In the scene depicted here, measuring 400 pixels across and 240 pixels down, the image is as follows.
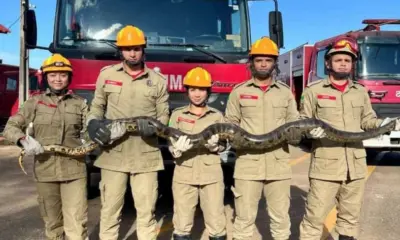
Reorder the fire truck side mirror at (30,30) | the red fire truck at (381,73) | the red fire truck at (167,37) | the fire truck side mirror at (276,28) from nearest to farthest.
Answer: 1. the red fire truck at (167,37)
2. the fire truck side mirror at (30,30)
3. the fire truck side mirror at (276,28)
4. the red fire truck at (381,73)

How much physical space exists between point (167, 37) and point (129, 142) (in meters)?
2.08

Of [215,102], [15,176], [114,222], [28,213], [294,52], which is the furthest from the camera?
[294,52]

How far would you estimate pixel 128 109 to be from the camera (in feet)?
13.3

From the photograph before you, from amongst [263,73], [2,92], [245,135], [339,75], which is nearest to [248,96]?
[263,73]

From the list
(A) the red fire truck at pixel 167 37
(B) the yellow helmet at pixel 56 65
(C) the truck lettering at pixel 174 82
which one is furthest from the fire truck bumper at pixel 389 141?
(B) the yellow helmet at pixel 56 65

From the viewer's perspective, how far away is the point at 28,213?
19.9ft

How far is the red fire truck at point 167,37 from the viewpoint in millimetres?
5375

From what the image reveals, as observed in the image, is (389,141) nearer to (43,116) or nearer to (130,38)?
(130,38)

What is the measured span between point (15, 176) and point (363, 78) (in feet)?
25.2

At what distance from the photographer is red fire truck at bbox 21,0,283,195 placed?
212 inches

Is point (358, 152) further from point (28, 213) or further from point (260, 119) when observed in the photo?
point (28, 213)

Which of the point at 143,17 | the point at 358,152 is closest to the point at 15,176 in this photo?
the point at 143,17

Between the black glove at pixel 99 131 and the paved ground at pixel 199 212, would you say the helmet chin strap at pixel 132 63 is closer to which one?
the black glove at pixel 99 131

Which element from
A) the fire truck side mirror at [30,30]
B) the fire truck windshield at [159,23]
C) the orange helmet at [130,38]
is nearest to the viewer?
the orange helmet at [130,38]
